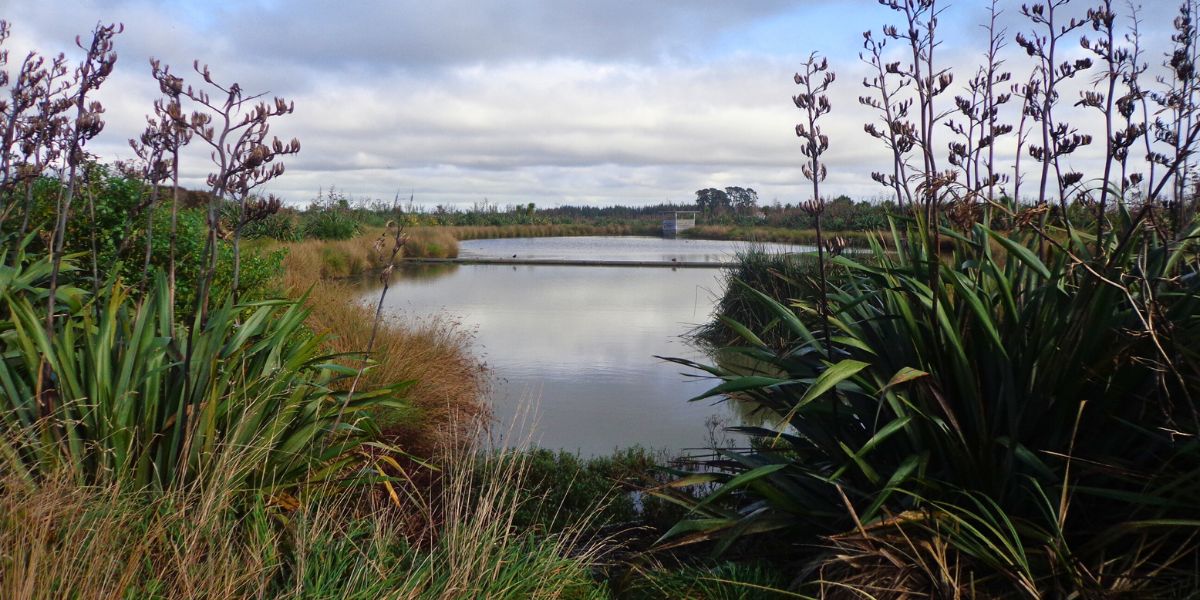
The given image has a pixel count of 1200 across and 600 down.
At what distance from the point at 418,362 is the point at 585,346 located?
2.86 metres

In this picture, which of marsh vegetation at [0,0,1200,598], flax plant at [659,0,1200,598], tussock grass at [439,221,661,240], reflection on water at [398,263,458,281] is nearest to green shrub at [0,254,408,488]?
marsh vegetation at [0,0,1200,598]

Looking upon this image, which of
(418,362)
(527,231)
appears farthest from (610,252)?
(418,362)

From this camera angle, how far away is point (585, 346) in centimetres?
927

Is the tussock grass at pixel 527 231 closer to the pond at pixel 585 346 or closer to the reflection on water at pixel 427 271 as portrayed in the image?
the reflection on water at pixel 427 271

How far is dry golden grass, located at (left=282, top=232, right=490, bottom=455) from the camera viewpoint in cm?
554

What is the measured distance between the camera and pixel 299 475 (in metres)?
3.85

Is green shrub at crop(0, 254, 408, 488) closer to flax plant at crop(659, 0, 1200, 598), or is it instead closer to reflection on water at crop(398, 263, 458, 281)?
flax plant at crop(659, 0, 1200, 598)

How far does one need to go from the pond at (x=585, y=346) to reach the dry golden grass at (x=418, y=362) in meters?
0.29

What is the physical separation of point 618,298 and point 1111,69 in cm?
1004

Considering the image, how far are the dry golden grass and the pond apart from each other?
0.29 meters

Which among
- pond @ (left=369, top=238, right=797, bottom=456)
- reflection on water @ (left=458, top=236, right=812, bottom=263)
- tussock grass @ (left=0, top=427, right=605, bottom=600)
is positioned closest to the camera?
tussock grass @ (left=0, top=427, right=605, bottom=600)

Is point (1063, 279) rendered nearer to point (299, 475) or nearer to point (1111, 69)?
point (1111, 69)

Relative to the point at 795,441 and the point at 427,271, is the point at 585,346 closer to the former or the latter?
the point at 795,441

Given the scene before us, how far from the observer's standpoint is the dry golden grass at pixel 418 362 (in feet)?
18.2
